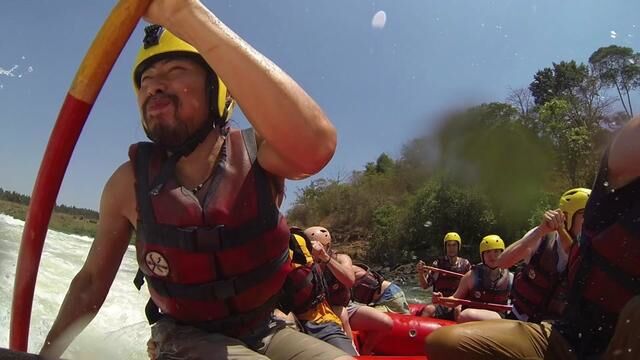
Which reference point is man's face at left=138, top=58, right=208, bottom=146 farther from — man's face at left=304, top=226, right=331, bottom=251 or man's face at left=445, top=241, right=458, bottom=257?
man's face at left=445, top=241, right=458, bottom=257

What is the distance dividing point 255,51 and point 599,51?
23.3ft

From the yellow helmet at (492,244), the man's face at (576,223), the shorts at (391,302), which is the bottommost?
the shorts at (391,302)

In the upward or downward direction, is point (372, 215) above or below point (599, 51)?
below

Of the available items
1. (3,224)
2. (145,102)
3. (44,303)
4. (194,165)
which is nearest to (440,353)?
(194,165)

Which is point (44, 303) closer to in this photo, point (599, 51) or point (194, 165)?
point (194, 165)

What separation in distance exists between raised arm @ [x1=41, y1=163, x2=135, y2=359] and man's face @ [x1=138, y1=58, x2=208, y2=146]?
0.19 m

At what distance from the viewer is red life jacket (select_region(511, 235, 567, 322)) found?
4.49m

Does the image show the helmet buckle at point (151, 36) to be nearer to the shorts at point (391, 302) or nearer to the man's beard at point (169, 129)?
the man's beard at point (169, 129)

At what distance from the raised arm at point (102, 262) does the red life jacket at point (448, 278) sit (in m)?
7.87

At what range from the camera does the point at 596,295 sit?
5.36 ft

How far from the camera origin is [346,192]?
26906 mm

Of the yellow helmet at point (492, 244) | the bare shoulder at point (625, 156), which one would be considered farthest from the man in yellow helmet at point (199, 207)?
the yellow helmet at point (492, 244)

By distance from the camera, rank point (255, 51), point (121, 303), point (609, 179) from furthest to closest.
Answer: point (121, 303) < point (609, 179) < point (255, 51)

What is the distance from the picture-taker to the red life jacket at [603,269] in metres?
1.57
